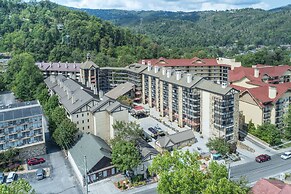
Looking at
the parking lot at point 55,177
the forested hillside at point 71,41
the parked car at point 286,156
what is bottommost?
the parking lot at point 55,177

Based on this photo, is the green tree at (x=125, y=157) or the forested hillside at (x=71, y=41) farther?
the forested hillside at (x=71, y=41)

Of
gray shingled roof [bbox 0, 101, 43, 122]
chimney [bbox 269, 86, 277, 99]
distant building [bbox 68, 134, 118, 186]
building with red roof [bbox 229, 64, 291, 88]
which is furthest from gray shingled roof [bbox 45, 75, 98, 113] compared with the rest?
building with red roof [bbox 229, 64, 291, 88]

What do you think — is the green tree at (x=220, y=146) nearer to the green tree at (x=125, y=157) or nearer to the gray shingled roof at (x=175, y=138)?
the gray shingled roof at (x=175, y=138)

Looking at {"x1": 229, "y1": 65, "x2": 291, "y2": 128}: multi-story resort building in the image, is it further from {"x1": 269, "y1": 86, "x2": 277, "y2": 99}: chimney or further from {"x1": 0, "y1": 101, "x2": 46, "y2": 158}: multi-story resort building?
{"x1": 0, "y1": 101, "x2": 46, "y2": 158}: multi-story resort building

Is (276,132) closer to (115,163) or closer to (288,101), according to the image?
(288,101)

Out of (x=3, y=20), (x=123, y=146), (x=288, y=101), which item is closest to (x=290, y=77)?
(x=288, y=101)

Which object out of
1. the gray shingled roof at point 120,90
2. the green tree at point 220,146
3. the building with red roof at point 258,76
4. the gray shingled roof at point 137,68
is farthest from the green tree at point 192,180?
the gray shingled roof at point 137,68
